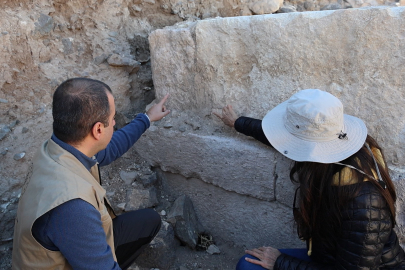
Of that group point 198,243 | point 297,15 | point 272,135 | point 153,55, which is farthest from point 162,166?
point 297,15

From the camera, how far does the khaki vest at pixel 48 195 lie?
3.83 ft

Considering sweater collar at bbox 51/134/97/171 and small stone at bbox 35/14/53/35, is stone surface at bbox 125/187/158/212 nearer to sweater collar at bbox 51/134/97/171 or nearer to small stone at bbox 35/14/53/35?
sweater collar at bbox 51/134/97/171

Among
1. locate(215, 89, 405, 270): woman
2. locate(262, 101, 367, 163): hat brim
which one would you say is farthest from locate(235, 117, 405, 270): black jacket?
locate(262, 101, 367, 163): hat brim

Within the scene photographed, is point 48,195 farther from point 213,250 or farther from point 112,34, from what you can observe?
point 112,34

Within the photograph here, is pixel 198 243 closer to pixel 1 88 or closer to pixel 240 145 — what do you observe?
pixel 240 145

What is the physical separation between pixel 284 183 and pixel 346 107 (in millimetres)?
554

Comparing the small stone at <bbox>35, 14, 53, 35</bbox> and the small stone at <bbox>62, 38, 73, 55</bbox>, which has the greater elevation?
the small stone at <bbox>35, 14, 53, 35</bbox>

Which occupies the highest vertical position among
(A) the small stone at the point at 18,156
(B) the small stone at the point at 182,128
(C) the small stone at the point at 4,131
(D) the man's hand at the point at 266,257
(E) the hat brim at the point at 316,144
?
(E) the hat brim at the point at 316,144

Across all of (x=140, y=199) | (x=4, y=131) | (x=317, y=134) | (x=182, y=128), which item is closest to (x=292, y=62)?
(x=317, y=134)

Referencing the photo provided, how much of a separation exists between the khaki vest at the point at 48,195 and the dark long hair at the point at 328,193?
84cm

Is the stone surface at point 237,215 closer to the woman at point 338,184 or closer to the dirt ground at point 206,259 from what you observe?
the dirt ground at point 206,259

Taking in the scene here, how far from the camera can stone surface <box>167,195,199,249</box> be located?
2.30 metres

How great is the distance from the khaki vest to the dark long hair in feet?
2.76

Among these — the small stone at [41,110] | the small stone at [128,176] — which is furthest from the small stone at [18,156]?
the small stone at [128,176]
